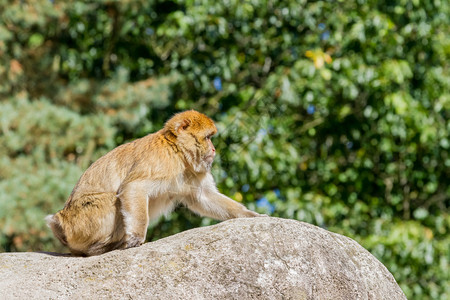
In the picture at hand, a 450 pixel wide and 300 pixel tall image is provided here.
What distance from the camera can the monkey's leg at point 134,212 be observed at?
14.7ft

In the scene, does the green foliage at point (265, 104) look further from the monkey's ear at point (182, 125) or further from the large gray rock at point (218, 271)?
the large gray rock at point (218, 271)

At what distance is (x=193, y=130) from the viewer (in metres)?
5.23

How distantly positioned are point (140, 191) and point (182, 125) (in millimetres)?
754

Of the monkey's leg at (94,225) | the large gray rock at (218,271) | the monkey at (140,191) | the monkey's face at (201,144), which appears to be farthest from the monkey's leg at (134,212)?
the monkey's face at (201,144)

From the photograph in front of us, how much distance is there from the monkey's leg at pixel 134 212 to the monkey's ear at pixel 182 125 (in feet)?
2.21

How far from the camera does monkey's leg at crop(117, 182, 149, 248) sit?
4.48 meters

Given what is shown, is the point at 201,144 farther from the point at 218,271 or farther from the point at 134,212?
the point at 218,271

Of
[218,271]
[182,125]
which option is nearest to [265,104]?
[182,125]

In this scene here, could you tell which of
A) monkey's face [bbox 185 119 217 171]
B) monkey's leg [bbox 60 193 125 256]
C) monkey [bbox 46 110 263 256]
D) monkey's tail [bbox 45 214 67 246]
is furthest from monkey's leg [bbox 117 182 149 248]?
monkey's face [bbox 185 119 217 171]

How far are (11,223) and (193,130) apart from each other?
4.76m

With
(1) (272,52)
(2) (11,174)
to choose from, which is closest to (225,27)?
(1) (272,52)

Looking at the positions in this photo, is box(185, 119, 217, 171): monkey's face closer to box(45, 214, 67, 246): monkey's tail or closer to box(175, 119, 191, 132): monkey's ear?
box(175, 119, 191, 132): monkey's ear

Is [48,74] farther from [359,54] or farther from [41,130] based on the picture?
[359,54]

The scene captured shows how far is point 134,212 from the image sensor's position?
179 inches
